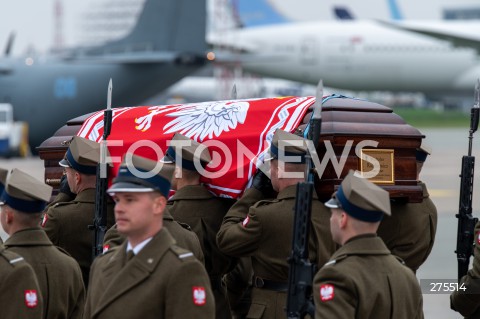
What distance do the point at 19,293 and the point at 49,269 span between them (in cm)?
33

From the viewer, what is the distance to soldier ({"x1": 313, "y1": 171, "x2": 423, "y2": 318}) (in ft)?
11.5

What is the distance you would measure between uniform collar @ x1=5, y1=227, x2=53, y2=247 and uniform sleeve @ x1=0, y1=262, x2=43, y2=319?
25 centimetres

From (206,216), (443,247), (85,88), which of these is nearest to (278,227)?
(206,216)

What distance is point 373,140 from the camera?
5.02 m

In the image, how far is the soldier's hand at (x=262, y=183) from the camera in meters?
5.10

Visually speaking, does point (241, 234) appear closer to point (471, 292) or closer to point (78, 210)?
point (78, 210)

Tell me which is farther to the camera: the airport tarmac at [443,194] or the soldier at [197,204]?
the airport tarmac at [443,194]

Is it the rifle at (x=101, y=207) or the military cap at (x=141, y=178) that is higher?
the military cap at (x=141, y=178)

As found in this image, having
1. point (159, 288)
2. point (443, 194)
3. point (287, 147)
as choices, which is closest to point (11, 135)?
point (443, 194)

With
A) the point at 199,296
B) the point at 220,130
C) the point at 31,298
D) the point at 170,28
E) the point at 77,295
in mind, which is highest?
the point at 170,28

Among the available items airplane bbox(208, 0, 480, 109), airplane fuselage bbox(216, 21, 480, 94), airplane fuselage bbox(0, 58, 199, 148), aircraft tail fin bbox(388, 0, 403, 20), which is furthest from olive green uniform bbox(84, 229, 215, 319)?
aircraft tail fin bbox(388, 0, 403, 20)

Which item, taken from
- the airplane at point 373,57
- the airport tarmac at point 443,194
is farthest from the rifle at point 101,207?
the airplane at point 373,57

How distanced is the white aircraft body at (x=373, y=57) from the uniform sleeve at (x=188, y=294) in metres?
34.4

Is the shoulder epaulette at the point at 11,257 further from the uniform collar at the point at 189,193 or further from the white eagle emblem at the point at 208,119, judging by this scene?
the white eagle emblem at the point at 208,119
